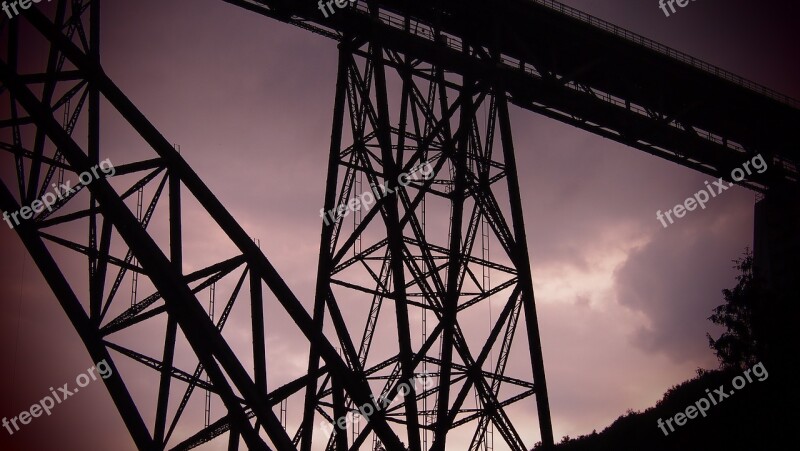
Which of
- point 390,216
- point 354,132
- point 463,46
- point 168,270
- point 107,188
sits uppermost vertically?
point 463,46

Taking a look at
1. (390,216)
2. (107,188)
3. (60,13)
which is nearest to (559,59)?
(390,216)

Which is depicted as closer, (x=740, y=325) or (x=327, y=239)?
(x=327, y=239)

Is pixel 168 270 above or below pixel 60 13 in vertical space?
below

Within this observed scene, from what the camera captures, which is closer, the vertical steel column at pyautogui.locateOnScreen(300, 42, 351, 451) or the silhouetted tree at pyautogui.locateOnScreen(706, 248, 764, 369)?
the vertical steel column at pyautogui.locateOnScreen(300, 42, 351, 451)

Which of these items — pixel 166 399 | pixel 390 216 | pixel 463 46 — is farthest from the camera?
pixel 463 46

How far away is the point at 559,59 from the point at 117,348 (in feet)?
41.6

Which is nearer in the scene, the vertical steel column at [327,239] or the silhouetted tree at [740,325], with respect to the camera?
the vertical steel column at [327,239]

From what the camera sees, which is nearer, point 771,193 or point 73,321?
point 73,321

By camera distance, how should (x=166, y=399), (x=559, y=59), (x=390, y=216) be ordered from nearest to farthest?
(x=166, y=399), (x=390, y=216), (x=559, y=59)

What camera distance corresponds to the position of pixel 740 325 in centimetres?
2030

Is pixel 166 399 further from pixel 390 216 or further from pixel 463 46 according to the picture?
pixel 463 46

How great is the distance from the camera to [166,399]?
9133 mm

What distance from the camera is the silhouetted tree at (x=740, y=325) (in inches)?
784

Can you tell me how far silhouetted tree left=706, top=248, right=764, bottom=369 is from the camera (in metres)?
19.9
